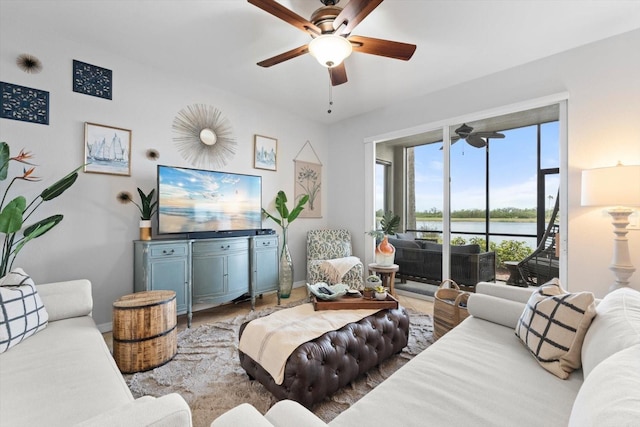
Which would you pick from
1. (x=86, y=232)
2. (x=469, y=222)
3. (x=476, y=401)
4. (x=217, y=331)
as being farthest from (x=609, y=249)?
(x=86, y=232)

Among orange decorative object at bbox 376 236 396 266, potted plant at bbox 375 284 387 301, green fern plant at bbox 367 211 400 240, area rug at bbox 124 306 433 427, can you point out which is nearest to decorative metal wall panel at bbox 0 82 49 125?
area rug at bbox 124 306 433 427

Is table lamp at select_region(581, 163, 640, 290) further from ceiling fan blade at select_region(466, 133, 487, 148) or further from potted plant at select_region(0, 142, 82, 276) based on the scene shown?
potted plant at select_region(0, 142, 82, 276)

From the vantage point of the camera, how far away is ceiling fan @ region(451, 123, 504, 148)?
336cm

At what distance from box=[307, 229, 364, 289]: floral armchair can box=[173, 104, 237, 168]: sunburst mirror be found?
172cm

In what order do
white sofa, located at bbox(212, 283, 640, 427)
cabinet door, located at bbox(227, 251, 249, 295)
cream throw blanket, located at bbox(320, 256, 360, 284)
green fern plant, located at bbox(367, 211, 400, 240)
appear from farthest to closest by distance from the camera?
green fern plant, located at bbox(367, 211, 400, 240) → cream throw blanket, located at bbox(320, 256, 360, 284) → cabinet door, located at bbox(227, 251, 249, 295) → white sofa, located at bbox(212, 283, 640, 427)

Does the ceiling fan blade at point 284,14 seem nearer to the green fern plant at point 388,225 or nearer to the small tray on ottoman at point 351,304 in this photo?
the small tray on ottoman at point 351,304

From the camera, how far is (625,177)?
211cm

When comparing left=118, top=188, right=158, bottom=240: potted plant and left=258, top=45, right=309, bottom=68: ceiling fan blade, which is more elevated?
left=258, top=45, right=309, bottom=68: ceiling fan blade

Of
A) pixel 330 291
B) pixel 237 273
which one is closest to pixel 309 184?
pixel 237 273

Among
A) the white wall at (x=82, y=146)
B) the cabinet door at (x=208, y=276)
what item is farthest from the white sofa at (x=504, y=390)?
the white wall at (x=82, y=146)

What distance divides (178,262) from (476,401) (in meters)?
2.66

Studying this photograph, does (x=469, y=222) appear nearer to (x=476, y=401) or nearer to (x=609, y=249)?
(x=609, y=249)

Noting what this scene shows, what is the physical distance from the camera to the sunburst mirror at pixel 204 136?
3.27 metres

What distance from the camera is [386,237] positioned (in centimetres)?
367
